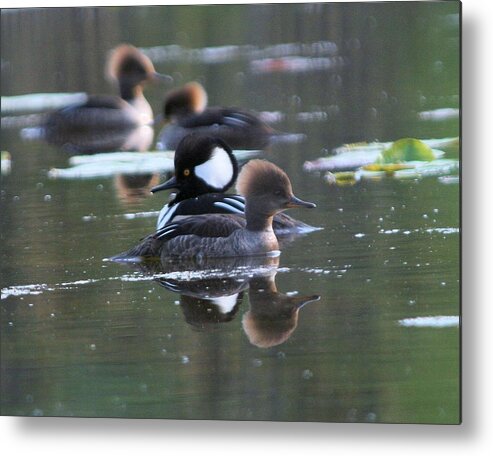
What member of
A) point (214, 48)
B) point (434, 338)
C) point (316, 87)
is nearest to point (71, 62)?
point (214, 48)

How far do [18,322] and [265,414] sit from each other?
2.51 ft

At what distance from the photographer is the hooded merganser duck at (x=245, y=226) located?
133 inches

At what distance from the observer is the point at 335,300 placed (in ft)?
10.9

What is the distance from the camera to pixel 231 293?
338 centimetres

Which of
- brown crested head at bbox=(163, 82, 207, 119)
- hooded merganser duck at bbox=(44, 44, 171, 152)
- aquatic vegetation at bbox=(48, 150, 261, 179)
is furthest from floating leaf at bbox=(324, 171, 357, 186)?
hooded merganser duck at bbox=(44, 44, 171, 152)

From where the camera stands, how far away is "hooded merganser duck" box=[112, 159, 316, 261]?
3.37m

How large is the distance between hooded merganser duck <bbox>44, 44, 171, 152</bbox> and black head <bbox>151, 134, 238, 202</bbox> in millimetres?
145

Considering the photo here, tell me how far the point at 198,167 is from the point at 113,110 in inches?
12.1

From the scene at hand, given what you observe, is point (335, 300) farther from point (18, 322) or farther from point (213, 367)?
point (18, 322)

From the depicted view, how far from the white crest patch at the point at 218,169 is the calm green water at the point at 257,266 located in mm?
128

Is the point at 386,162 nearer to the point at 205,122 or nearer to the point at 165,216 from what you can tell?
the point at 205,122

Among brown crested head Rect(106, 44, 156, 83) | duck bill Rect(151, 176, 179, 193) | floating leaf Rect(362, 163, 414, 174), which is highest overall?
brown crested head Rect(106, 44, 156, 83)

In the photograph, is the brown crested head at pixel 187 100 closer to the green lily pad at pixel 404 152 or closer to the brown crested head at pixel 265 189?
the brown crested head at pixel 265 189

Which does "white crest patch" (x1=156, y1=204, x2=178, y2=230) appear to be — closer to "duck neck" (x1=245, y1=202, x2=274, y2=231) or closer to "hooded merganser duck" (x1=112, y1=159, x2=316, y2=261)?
"hooded merganser duck" (x1=112, y1=159, x2=316, y2=261)
